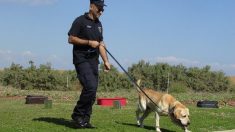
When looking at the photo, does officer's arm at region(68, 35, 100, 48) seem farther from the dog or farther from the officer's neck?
the dog

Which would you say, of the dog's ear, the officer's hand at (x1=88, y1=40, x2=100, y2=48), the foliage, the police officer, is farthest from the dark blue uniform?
the foliage

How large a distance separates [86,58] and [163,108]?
7.51 feet

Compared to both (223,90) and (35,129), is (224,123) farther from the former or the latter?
(223,90)

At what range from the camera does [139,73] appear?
41406 millimetres

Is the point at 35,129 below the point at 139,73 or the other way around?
below

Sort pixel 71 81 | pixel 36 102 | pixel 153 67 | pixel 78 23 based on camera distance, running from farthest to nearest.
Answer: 1. pixel 153 67
2. pixel 71 81
3. pixel 36 102
4. pixel 78 23

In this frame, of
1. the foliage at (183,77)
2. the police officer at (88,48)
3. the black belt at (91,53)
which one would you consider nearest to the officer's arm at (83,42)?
the police officer at (88,48)

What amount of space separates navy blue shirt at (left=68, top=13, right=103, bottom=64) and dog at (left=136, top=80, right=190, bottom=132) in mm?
2053

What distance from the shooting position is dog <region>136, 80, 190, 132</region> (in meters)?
10.3

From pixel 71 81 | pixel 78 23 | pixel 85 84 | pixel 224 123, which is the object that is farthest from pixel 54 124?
pixel 71 81

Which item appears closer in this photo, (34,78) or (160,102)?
(160,102)

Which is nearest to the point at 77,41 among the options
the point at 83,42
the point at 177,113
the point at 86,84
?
the point at 83,42

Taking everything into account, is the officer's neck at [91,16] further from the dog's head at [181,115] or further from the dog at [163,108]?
the dog's head at [181,115]

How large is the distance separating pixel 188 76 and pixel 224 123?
95.5 ft
